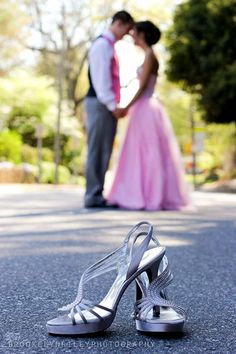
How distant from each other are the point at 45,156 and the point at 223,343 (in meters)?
31.5

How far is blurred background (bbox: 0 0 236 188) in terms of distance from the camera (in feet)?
82.6

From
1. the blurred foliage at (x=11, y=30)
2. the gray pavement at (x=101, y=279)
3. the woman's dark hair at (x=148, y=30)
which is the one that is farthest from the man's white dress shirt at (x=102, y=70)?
the blurred foliage at (x=11, y=30)

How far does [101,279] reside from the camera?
136 inches

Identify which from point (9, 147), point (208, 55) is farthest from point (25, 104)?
point (208, 55)

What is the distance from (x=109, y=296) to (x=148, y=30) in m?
6.39

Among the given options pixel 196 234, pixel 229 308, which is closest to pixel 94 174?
pixel 196 234

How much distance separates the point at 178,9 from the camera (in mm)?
28047

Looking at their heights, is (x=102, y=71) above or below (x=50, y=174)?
above

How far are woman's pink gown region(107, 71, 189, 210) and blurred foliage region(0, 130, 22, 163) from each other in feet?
64.4

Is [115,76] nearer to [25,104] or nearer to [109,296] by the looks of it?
[109,296]

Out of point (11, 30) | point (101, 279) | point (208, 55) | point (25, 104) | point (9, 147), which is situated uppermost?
point (11, 30)

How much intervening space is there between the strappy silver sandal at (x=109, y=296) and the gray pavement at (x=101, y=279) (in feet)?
0.14

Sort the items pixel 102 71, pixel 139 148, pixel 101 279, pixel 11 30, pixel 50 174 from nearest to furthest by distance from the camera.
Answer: pixel 101 279 → pixel 102 71 → pixel 139 148 → pixel 50 174 → pixel 11 30

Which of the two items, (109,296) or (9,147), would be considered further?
(9,147)
